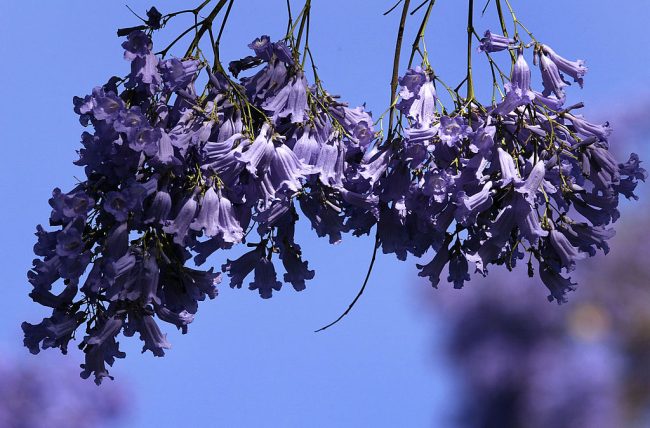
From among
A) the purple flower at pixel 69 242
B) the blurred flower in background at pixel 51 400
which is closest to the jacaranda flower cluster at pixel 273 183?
the purple flower at pixel 69 242

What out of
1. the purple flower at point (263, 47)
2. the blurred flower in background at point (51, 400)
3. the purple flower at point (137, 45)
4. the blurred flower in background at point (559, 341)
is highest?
the blurred flower in background at point (559, 341)

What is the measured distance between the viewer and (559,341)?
538 centimetres

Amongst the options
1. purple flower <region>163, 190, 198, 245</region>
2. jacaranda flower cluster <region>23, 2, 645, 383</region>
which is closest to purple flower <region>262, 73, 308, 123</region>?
jacaranda flower cluster <region>23, 2, 645, 383</region>

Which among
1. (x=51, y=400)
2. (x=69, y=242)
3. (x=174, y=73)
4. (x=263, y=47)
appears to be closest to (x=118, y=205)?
(x=69, y=242)

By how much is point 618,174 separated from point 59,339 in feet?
2.59

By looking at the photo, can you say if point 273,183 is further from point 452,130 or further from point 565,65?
point 565,65

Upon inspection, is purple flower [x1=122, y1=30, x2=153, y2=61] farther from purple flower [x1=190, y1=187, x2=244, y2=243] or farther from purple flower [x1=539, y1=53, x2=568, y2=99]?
purple flower [x1=539, y1=53, x2=568, y2=99]

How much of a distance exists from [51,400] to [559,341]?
2599 mm

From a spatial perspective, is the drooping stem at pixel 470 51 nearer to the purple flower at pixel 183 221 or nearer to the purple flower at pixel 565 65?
the purple flower at pixel 565 65

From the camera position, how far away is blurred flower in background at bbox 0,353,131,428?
4254mm

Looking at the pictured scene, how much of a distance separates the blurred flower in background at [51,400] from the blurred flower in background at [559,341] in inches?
78.6

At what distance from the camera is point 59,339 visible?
138 centimetres

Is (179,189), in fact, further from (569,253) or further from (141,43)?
(569,253)

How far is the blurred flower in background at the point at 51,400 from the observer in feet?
14.0
